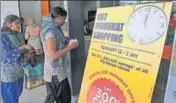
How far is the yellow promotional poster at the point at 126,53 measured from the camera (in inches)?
48.6

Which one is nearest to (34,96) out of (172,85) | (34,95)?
(34,95)

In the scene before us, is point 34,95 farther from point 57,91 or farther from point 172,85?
point 172,85

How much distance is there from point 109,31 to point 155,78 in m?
0.49

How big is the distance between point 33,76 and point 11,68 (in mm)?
223

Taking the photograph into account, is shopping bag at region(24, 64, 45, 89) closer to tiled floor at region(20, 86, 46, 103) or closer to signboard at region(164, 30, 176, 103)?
tiled floor at region(20, 86, 46, 103)

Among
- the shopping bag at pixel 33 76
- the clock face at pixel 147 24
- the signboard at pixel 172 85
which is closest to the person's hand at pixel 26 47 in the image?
the shopping bag at pixel 33 76

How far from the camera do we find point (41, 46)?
6.25 ft

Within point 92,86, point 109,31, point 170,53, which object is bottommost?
point 92,86

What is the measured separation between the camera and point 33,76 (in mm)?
2104

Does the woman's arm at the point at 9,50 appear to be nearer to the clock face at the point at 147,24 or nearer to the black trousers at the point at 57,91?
the black trousers at the point at 57,91

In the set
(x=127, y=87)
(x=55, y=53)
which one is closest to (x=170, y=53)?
(x=127, y=87)

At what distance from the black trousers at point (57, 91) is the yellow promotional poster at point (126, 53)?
0.25m

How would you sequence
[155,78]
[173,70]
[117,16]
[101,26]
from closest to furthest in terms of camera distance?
1. [155,78]
2. [173,70]
3. [117,16]
4. [101,26]

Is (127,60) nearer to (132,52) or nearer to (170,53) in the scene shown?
(132,52)
